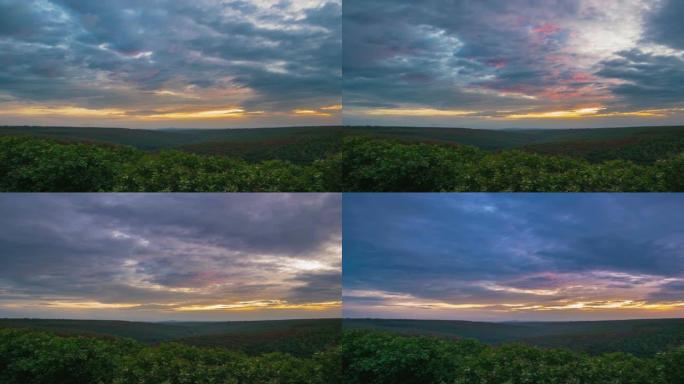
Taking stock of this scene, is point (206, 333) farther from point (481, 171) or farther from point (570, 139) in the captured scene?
point (570, 139)

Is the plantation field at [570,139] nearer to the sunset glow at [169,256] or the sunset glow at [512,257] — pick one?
the sunset glow at [512,257]

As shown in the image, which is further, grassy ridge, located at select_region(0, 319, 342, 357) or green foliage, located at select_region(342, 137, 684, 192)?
grassy ridge, located at select_region(0, 319, 342, 357)

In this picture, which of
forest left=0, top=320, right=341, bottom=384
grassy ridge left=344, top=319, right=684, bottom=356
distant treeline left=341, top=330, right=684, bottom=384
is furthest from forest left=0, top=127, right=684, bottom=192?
distant treeline left=341, top=330, right=684, bottom=384

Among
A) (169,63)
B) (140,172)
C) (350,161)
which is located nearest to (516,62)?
(350,161)

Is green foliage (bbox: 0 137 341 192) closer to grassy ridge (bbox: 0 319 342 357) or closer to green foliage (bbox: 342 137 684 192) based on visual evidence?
green foliage (bbox: 342 137 684 192)

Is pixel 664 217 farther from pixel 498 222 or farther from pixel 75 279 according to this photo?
pixel 75 279

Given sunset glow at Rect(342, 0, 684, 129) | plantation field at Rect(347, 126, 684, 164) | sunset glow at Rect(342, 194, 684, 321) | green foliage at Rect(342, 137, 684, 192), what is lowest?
sunset glow at Rect(342, 194, 684, 321)
